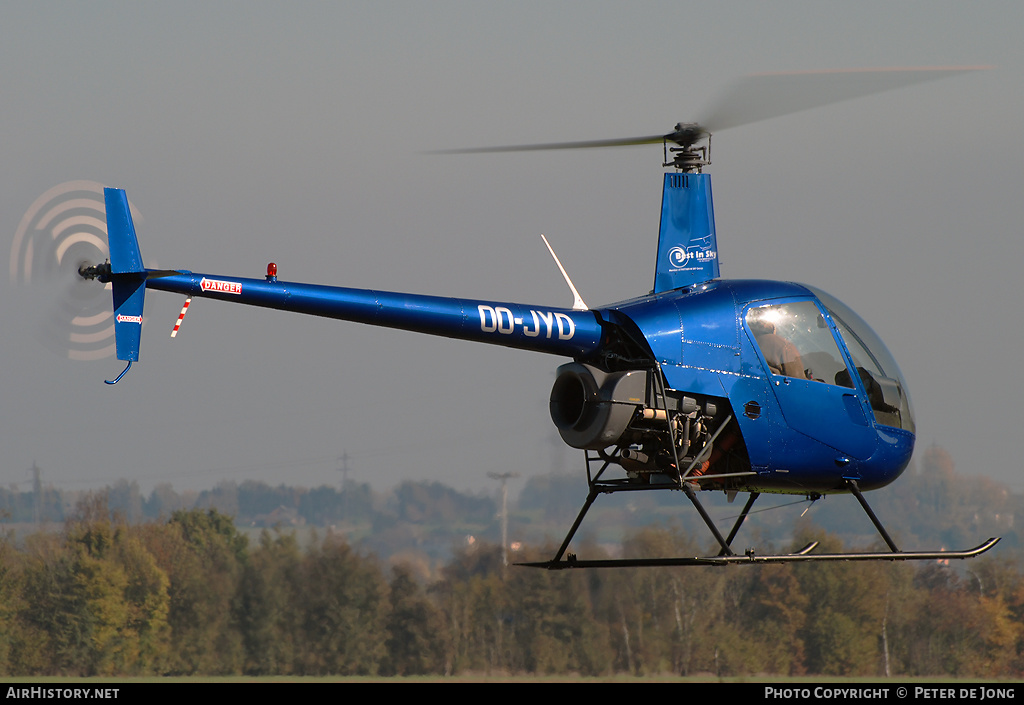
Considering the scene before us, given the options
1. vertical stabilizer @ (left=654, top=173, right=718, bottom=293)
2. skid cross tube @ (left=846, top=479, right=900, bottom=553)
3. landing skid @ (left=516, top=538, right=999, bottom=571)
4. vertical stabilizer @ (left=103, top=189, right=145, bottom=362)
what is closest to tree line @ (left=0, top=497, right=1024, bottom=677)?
vertical stabilizer @ (left=654, top=173, right=718, bottom=293)

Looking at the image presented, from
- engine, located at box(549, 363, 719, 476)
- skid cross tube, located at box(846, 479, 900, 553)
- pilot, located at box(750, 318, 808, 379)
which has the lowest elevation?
skid cross tube, located at box(846, 479, 900, 553)

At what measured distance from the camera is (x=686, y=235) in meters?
17.3

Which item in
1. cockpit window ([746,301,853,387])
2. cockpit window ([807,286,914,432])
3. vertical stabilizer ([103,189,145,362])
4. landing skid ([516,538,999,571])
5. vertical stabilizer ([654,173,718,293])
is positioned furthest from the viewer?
vertical stabilizer ([654,173,718,293])

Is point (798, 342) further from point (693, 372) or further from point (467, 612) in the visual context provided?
point (467, 612)

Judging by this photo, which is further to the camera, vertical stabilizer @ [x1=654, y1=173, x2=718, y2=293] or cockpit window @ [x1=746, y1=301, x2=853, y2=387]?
vertical stabilizer @ [x1=654, y1=173, x2=718, y2=293]

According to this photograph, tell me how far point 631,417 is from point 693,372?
91 centimetres

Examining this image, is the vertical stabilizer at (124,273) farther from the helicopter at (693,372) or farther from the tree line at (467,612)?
the tree line at (467,612)

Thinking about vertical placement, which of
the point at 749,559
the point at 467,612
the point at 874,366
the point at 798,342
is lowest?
the point at 467,612

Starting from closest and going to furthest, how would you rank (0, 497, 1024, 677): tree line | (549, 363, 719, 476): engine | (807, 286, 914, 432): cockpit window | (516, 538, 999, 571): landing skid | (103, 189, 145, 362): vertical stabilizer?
(103, 189, 145, 362): vertical stabilizer < (516, 538, 999, 571): landing skid < (549, 363, 719, 476): engine < (807, 286, 914, 432): cockpit window < (0, 497, 1024, 677): tree line

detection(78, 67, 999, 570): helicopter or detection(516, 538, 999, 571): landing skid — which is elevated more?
detection(78, 67, 999, 570): helicopter

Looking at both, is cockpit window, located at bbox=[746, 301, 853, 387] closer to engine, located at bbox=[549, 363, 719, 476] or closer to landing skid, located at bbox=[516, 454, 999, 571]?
engine, located at bbox=[549, 363, 719, 476]

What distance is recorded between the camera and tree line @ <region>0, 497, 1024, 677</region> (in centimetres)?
3972

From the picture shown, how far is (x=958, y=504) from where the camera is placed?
163 ft

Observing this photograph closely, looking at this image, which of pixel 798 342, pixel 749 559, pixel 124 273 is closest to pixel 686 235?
pixel 798 342
